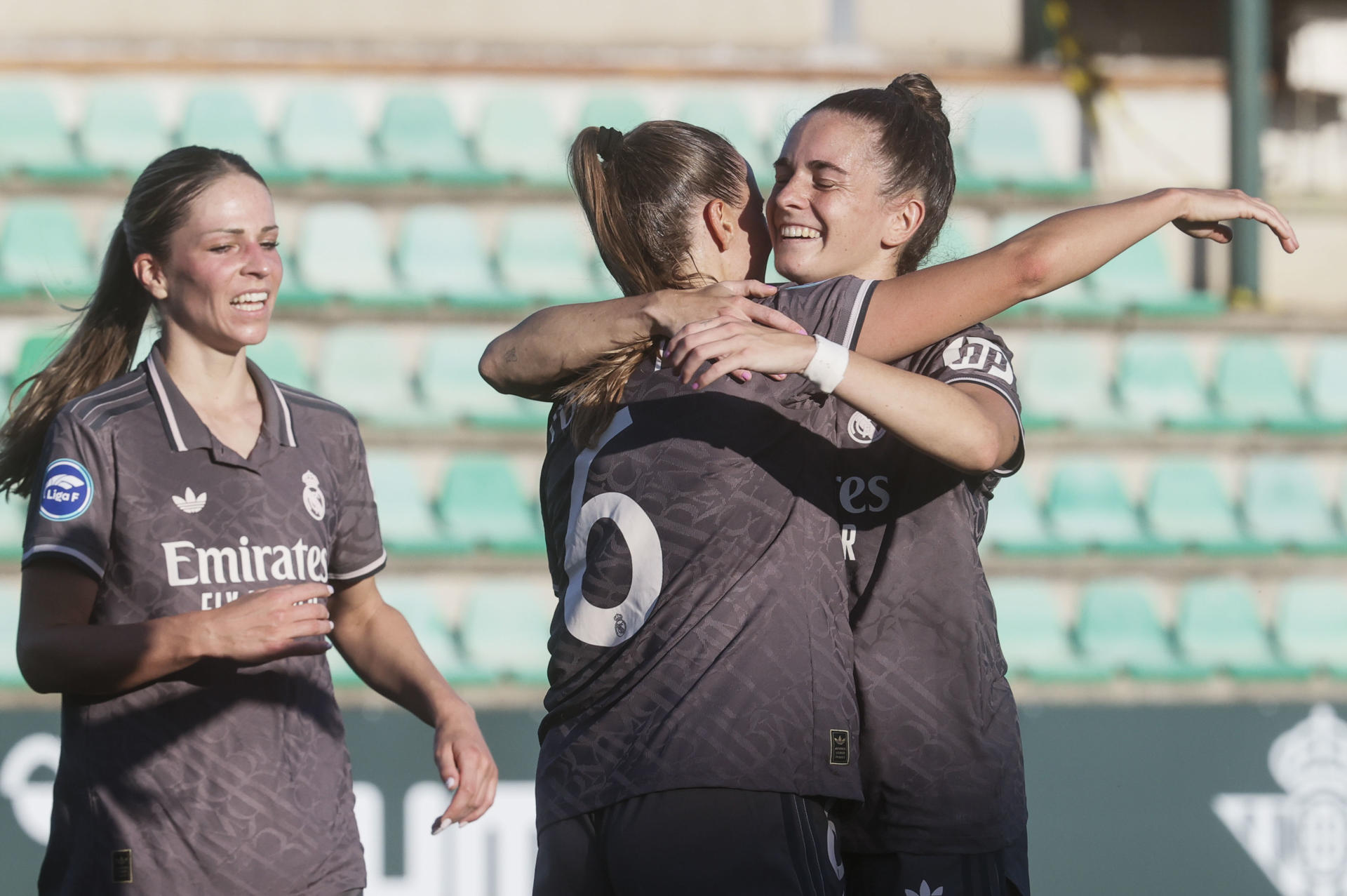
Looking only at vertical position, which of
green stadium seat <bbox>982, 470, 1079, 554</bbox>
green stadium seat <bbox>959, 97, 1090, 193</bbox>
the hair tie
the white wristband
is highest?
green stadium seat <bbox>959, 97, 1090, 193</bbox>

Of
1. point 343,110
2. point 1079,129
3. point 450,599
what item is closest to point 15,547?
point 450,599

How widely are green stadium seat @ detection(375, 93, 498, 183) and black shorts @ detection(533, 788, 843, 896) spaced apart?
595 cm

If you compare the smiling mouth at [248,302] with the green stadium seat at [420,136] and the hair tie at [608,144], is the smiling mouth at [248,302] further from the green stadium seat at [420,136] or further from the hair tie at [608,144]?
the green stadium seat at [420,136]

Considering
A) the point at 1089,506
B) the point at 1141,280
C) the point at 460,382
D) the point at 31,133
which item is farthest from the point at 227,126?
the point at 1141,280

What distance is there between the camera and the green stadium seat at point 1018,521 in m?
6.04

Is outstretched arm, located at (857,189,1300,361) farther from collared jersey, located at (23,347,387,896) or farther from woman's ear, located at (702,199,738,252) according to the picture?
collared jersey, located at (23,347,387,896)

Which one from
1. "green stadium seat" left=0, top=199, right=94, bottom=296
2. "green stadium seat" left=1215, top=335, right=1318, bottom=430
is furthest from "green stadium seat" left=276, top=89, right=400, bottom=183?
"green stadium seat" left=1215, top=335, right=1318, bottom=430

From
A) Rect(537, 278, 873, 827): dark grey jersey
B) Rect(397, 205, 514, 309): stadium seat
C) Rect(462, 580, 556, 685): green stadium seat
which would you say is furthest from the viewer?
Rect(397, 205, 514, 309): stadium seat

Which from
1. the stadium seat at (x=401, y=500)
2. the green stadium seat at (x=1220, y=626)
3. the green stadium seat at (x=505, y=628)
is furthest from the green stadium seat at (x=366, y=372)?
the green stadium seat at (x=1220, y=626)

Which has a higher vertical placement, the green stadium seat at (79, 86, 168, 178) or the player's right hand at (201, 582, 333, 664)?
the green stadium seat at (79, 86, 168, 178)

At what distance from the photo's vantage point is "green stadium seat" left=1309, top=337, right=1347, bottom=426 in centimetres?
693

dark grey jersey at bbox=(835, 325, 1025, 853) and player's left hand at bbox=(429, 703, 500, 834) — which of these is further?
player's left hand at bbox=(429, 703, 500, 834)

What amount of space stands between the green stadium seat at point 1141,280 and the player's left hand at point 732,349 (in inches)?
235

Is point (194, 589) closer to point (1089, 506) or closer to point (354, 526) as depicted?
point (354, 526)
